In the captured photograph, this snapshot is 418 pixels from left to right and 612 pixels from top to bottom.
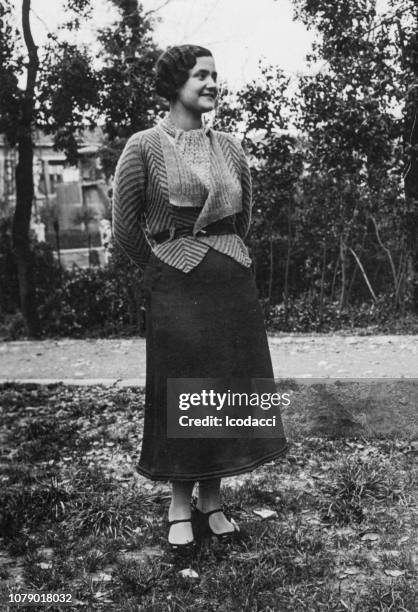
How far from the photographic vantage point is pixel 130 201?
3314 millimetres

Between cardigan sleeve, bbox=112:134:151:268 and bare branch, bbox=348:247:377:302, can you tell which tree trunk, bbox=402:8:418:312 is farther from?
cardigan sleeve, bbox=112:134:151:268

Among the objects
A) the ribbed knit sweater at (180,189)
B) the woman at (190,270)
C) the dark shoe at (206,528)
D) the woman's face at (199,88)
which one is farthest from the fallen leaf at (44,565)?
the woman's face at (199,88)

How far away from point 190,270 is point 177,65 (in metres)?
0.87

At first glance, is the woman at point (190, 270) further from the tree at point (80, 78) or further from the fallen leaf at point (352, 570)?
the tree at point (80, 78)

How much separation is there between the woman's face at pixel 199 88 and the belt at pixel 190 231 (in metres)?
0.50

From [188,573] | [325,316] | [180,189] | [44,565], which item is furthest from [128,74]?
[188,573]

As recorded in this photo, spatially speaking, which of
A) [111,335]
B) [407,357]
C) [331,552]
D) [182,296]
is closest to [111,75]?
[111,335]

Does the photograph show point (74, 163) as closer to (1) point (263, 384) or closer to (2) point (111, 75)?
(2) point (111, 75)

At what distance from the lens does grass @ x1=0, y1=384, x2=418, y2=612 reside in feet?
9.55

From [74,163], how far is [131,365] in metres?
3.40

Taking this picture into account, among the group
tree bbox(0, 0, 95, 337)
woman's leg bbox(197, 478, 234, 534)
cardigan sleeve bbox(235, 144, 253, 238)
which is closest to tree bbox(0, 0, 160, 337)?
tree bbox(0, 0, 95, 337)

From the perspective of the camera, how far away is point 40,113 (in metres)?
9.52

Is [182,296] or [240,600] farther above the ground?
[182,296]

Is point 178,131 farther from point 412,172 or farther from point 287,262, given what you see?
point 412,172
